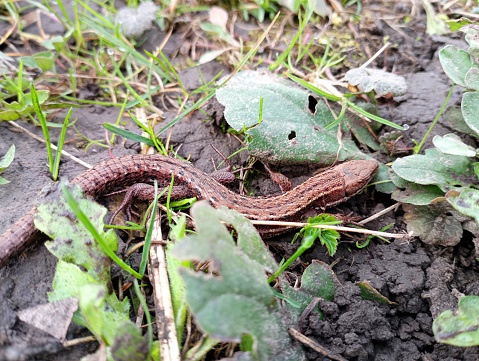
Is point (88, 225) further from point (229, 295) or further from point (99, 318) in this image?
point (229, 295)

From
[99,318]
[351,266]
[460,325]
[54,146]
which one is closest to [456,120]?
[351,266]

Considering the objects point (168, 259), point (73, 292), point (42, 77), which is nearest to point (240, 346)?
point (168, 259)

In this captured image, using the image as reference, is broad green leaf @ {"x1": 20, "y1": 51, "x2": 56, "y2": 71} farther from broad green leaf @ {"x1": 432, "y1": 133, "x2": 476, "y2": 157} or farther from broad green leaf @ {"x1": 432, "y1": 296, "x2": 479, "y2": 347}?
broad green leaf @ {"x1": 432, "y1": 296, "x2": 479, "y2": 347}

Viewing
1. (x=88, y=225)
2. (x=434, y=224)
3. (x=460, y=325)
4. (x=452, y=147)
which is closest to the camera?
(x=88, y=225)

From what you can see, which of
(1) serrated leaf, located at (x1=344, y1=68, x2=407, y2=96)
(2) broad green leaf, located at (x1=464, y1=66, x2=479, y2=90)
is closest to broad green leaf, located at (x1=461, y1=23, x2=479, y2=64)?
(2) broad green leaf, located at (x1=464, y1=66, x2=479, y2=90)

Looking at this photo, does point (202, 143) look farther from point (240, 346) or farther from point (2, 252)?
point (240, 346)

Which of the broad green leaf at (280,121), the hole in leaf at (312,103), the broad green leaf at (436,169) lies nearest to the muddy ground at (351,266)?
the broad green leaf at (280,121)

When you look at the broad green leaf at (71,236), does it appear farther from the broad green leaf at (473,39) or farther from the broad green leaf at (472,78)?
the broad green leaf at (473,39)
